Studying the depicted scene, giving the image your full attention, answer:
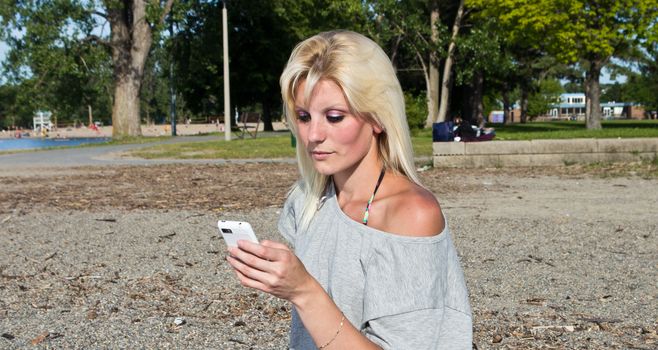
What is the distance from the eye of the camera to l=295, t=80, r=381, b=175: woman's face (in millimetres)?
1983

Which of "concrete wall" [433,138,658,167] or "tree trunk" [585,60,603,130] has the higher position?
"tree trunk" [585,60,603,130]

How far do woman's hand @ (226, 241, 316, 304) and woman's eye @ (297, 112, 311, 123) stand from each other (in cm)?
52

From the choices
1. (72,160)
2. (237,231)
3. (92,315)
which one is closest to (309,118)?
(237,231)

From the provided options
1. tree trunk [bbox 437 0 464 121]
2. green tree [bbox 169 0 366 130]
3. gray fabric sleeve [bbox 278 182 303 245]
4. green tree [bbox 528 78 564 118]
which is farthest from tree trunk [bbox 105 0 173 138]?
green tree [bbox 528 78 564 118]

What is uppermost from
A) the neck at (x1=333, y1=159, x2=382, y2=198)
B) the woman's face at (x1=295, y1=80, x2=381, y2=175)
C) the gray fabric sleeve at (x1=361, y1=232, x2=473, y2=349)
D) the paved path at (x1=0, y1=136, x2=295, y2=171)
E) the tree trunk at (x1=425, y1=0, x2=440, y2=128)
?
the tree trunk at (x1=425, y1=0, x2=440, y2=128)

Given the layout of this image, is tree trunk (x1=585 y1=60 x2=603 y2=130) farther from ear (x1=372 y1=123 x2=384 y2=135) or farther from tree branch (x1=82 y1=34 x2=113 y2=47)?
ear (x1=372 y1=123 x2=384 y2=135)

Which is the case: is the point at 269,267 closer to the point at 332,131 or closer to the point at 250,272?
the point at 250,272

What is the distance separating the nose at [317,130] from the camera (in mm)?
2016

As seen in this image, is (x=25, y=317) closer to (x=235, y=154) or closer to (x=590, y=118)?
(x=235, y=154)

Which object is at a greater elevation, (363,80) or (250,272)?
(363,80)

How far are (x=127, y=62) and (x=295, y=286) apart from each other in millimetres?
32917

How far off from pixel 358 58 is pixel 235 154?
19.1 metres

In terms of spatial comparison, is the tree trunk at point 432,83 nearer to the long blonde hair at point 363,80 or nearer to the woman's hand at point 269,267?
the long blonde hair at point 363,80

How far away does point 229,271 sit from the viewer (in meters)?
6.26
